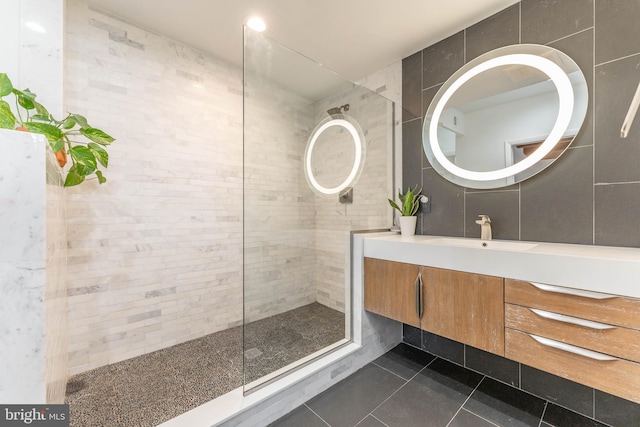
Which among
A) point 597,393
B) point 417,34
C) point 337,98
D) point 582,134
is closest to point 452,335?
point 597,393

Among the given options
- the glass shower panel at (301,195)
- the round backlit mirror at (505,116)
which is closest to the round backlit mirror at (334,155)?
the glass shower panel at (301,195)

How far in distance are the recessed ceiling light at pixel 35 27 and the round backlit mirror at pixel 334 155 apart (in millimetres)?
1606

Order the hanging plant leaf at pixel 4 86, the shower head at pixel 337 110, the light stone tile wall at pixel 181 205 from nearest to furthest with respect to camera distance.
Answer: the hanging plant leaf at pixel 4 86 → the light stone tile wall at pixel 181 205 → the shower head at pixel 337 110

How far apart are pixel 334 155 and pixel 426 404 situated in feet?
5.59

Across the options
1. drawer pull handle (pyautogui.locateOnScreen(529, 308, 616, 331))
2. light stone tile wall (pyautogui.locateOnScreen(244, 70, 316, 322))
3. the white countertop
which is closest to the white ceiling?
light stone tile wall (pyautogui.locateOnScreen(244, 70, 316, 322))

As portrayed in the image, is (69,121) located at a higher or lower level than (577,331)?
higher

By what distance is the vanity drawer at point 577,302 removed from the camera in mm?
954

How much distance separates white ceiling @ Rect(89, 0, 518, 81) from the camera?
164 cm

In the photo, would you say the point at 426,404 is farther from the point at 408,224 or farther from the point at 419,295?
the point at 408,224

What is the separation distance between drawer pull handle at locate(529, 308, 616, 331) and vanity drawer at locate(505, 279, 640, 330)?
14mm

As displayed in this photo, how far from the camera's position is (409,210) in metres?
2.04

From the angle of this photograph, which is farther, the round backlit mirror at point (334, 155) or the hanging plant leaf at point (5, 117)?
the round backlit mirror at point (334, 155)

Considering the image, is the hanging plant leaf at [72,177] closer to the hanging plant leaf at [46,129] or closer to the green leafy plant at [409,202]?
the hanging plant leaf at [46,129]

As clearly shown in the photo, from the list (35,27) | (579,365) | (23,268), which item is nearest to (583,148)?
(579,365)
